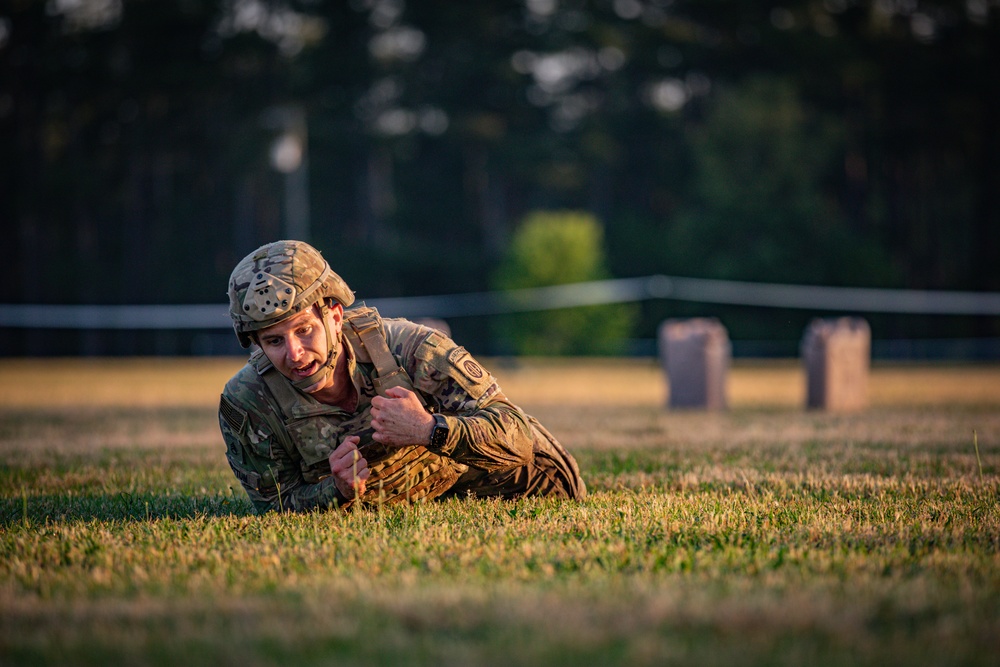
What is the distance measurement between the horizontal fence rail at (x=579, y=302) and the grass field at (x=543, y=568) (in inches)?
1070

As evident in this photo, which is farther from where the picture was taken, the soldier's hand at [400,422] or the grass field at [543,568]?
the soldier's hand at [400,422]

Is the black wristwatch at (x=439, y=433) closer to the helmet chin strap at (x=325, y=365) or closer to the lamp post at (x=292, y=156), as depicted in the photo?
the helmet chin strap at (x=325, y=365)

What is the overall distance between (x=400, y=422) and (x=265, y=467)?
105 cm

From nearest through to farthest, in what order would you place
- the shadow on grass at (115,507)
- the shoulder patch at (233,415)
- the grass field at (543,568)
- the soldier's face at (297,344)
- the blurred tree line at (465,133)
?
1. the grass field at (543,568)
2. the soldier's face at (297,344)
3. the shoulder patch at (233,415)
4. the shadow on grass at (115,507)
5. the blurred tree line at (465,133)

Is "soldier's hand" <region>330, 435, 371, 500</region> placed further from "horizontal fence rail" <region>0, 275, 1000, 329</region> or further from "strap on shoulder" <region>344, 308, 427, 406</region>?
"horizontal fence rail" <region>0, 275, 1000, 329</region>

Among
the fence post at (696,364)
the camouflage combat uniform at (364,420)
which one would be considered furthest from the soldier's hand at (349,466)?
the fence post at (696,364)

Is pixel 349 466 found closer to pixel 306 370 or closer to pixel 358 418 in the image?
pixel 358 418

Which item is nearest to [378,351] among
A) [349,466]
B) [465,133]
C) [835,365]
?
[349,466]

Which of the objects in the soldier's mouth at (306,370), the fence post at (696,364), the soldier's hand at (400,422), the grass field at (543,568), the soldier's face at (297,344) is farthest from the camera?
the fence post at (696,364)

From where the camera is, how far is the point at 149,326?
4362cm

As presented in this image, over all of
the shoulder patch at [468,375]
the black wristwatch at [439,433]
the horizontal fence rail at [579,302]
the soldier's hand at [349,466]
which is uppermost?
the shoulder patch at [468,375]

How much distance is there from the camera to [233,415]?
5285mm

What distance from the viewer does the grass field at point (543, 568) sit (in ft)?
10.1

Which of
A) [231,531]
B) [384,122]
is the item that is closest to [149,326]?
[384,122]
